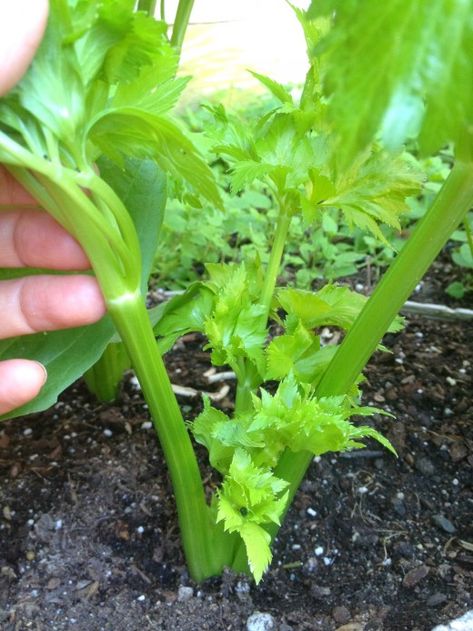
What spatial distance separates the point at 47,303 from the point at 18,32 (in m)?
0.31

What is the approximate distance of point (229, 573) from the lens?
0.89m

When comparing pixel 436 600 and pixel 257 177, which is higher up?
pixel 257 177

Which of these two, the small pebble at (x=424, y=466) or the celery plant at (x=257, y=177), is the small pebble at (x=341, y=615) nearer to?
the celery plant at (x=257, y=177)

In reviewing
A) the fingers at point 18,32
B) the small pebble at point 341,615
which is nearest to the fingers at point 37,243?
the fingers at point 18,32

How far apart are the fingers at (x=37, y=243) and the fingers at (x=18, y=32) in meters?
0.25

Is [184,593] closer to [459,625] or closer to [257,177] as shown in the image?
[459,625]

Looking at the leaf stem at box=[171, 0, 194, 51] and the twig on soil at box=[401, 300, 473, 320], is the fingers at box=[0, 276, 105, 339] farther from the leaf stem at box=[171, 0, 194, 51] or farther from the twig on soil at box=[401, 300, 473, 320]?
the twig on soil at box=[401, 300, 473, 320]

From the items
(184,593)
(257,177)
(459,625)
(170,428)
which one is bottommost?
(184,593)

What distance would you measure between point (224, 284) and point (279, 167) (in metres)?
0.17

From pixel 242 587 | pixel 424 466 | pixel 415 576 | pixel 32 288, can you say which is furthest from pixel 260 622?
pixel 32 288

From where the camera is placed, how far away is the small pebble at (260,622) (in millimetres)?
834

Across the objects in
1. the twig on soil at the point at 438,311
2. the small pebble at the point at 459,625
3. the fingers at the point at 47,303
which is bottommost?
the small pebble at the point at 459,625

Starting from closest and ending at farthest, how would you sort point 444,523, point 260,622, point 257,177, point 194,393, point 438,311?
1. point 257,177
2. point 260,622
3. point 444,523
4. point 194,393
5. point 438,311

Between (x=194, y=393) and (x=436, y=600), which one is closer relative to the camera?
(x=436, y=600)
